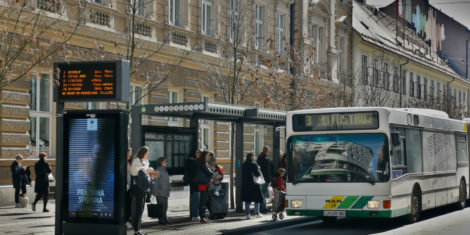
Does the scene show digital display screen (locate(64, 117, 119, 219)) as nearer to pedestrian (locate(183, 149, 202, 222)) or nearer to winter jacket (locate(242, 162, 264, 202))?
pedestrian (locate(183, 149, 202, 222))

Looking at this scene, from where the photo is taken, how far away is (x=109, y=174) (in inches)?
537

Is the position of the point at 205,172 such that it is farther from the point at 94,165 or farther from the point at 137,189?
the point at 94,165

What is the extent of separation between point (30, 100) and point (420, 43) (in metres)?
48.8

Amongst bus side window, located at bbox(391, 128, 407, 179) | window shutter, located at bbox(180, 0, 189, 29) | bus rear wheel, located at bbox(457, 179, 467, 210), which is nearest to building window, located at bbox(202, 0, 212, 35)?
window shutter, located at bbox(180, 0, 189, 29)

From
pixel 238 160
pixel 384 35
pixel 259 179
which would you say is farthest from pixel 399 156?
pixel 384 35

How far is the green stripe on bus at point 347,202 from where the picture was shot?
54.4ft

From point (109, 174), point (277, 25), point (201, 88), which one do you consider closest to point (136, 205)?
point (109, 174)

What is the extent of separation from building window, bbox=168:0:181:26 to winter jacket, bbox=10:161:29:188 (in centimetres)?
938

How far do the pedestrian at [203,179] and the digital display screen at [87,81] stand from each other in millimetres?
4690

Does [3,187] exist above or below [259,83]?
below

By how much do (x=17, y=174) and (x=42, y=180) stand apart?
0.60 m

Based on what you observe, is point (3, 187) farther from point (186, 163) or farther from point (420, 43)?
point (420, 43)

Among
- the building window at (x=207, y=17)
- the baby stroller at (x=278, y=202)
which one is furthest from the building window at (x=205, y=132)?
the baby stroller at (x=278, y=202)

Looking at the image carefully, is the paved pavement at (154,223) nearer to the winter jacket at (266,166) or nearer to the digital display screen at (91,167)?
the winter jacket at (266,166)
